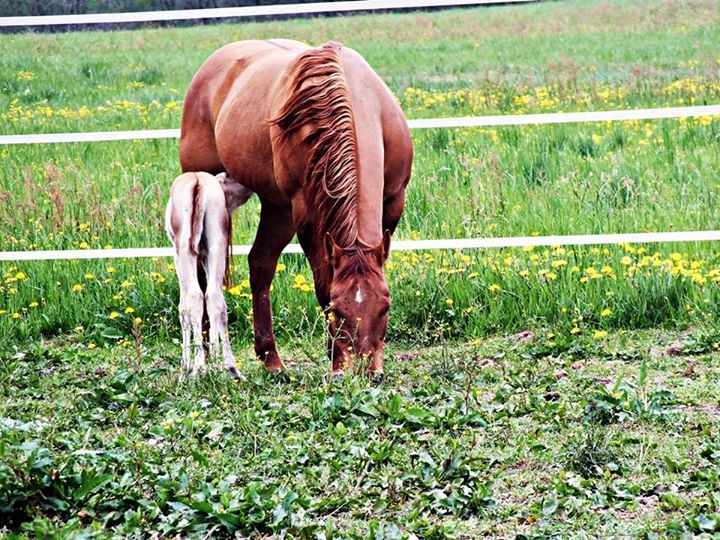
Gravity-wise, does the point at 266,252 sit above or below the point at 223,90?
below

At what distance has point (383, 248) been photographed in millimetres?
4520

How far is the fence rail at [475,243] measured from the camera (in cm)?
564

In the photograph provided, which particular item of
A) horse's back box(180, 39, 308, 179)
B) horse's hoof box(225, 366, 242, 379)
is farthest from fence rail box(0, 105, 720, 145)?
horse's hoof box(225, 366, 242, 379)

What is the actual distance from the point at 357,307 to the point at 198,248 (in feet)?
3.51

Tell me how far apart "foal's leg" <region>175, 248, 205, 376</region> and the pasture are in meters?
0.14

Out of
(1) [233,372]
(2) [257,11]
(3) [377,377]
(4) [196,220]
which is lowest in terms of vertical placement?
(1) [233,372]

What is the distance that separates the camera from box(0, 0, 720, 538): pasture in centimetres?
318

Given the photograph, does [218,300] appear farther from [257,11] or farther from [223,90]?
[257,11]

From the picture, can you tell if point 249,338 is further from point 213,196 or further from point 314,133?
point 314,133

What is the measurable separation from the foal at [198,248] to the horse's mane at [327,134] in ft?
1.58

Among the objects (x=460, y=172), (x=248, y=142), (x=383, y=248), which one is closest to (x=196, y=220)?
(x=248, y=142)

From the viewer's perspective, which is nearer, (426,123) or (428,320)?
(428,320)

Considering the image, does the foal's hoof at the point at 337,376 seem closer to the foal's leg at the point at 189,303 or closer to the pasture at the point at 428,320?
the pasture at the point at 428,320

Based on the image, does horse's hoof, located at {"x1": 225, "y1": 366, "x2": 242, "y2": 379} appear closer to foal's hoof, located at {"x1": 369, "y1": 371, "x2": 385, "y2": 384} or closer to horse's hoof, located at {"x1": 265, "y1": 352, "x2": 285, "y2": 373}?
horse's hoof, located at {"x1": 265, "y1": 352, "x2": 285, "y2": 373}
